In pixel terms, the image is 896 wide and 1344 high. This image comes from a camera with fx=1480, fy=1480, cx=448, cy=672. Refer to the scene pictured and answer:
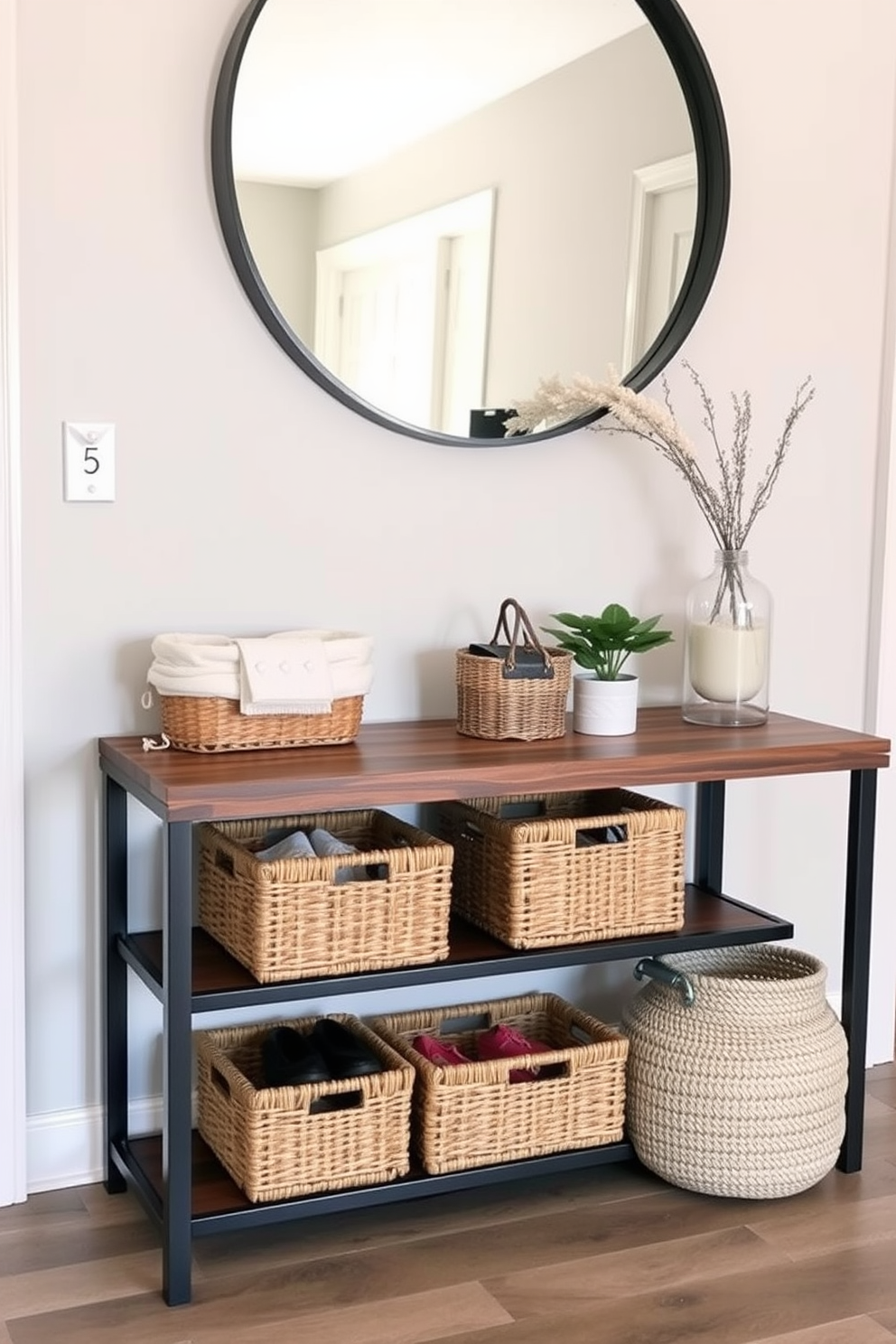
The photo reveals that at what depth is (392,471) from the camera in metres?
2.43

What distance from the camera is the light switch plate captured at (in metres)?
2.19

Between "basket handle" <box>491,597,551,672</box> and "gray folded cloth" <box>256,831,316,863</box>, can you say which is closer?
"gray folded cloth" <box>256,831,316,863</box>

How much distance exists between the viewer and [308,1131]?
2.06 m

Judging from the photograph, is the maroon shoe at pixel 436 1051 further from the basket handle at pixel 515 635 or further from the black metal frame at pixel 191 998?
the basket handle at pixel 515 635

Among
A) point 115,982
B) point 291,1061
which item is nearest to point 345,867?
point 291,1061

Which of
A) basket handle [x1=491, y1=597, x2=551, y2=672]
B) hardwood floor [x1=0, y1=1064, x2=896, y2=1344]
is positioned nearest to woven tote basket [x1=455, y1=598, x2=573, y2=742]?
basket handle [x1=491, y1=597, x2=551, y2=672]

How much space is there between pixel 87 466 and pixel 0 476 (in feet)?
0.43

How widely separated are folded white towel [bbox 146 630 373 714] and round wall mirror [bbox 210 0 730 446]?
43cm

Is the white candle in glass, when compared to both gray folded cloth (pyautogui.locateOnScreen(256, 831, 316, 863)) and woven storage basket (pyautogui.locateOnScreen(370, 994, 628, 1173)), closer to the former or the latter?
woven storage basket (pyautogui.locateOnScreen(370, 994, 628, 1173))

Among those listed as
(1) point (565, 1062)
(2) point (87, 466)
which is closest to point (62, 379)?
(2) point (87, 466)

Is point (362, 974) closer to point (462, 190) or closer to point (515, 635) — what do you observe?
point (515, 635)

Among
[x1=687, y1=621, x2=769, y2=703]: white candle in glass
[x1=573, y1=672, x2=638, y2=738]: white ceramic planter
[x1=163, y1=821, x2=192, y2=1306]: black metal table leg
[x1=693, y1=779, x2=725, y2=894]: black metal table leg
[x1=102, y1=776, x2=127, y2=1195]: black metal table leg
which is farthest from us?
[x1=693, y1=779, x2=725, y2=894]: black metal table leg

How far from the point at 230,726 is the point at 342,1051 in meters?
0.51

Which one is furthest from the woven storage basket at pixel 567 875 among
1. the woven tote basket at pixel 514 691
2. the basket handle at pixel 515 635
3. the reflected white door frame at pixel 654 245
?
the reflected white door frame at pixel 654 245
